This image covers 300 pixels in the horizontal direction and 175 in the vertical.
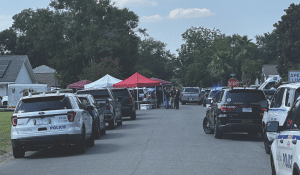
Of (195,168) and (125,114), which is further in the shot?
(125,114)

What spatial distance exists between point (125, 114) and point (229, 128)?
41.4ft

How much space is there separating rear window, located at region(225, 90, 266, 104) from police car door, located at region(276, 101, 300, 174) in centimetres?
900

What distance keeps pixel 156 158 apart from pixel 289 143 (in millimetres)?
5914

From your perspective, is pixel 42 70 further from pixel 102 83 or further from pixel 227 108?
pixel 227 108

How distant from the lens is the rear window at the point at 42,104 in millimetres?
12148

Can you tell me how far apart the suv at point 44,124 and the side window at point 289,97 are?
17.2 feet

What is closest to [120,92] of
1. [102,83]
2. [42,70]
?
[102,83]

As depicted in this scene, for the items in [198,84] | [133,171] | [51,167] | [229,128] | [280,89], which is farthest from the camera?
[198,84]

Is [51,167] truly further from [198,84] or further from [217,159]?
[198,84]

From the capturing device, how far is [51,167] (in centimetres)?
1032

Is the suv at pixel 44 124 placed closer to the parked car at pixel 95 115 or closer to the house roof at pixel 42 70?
the parked car at pixel 95 115

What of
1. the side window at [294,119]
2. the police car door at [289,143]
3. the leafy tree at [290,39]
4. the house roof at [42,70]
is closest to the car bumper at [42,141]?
the police car door at [289,143]

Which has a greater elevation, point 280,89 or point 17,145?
point 280,89

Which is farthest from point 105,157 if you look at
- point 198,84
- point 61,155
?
point 198,84
